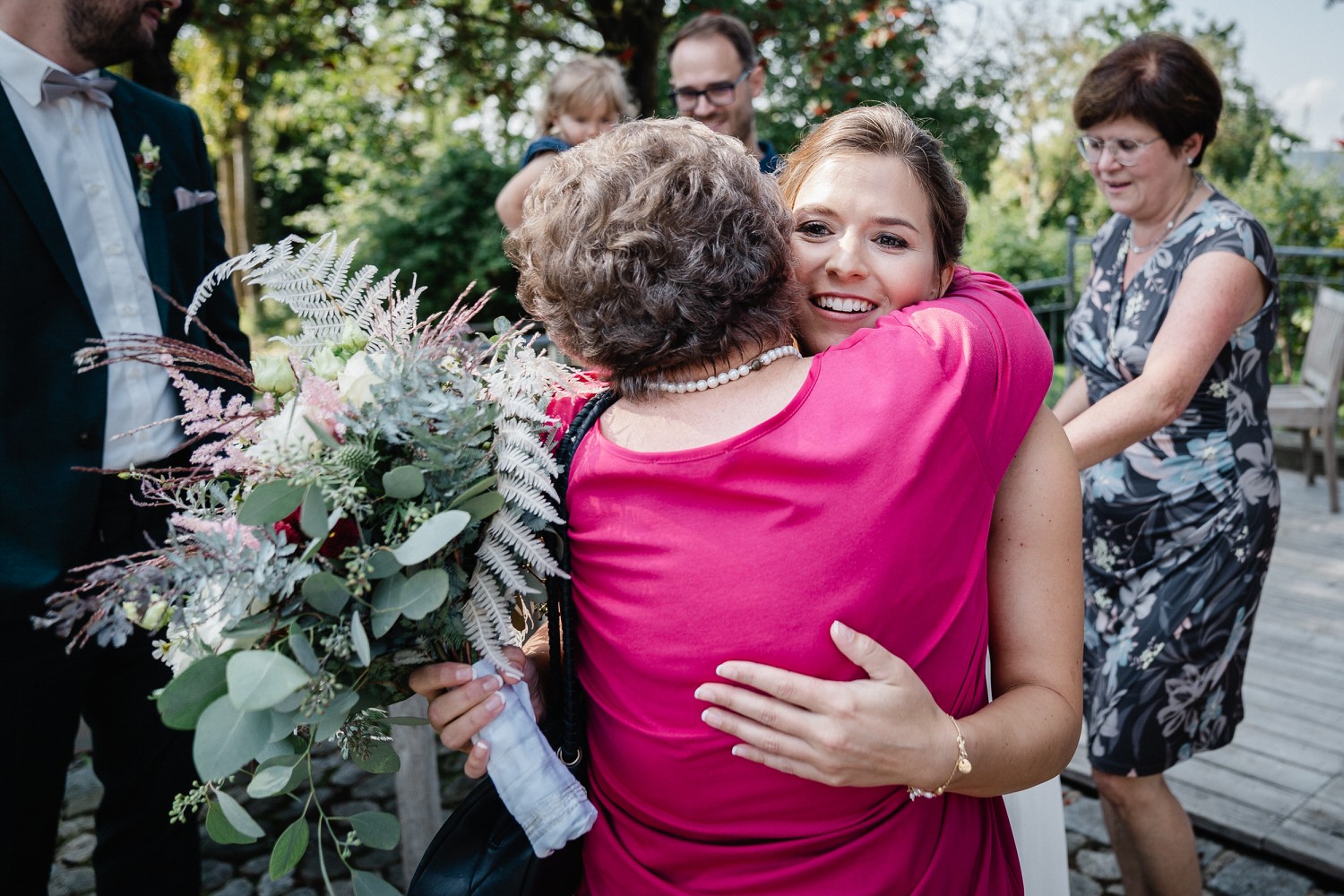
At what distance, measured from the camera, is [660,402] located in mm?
1372

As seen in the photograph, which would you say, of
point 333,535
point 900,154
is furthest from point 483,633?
point 900,154

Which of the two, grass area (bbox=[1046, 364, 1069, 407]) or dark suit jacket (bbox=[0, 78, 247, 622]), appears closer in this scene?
dark suit jacket (bbox=[0, 78, 247, 622])

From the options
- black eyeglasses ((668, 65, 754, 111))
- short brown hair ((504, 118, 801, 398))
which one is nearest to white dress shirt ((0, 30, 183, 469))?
short brown hair ((504, 118, 801, 398))

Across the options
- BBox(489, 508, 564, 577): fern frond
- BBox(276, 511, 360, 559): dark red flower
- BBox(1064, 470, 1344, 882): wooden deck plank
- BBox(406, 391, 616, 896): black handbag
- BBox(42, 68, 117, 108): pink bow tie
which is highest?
BBox(42, 68, 117, 108): pink bow tie

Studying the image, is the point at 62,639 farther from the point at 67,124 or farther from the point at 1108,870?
the point at 1108,870

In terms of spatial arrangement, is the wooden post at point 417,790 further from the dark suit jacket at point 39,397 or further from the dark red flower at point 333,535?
the dark red flower at point 333,535

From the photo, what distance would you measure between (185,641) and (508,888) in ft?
1.95

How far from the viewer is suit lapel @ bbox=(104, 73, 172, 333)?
→ 265 cm

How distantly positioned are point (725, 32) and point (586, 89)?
61cm

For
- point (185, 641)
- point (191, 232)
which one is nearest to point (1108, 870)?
point (185, 641)

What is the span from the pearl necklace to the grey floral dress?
66.3 inches

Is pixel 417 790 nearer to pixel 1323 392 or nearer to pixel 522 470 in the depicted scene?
pixel 522 470

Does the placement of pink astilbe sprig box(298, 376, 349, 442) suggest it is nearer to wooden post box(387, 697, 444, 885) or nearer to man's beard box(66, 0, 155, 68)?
man's beard box(66, 0, 155, 68)

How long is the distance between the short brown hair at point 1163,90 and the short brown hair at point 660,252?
175cm
